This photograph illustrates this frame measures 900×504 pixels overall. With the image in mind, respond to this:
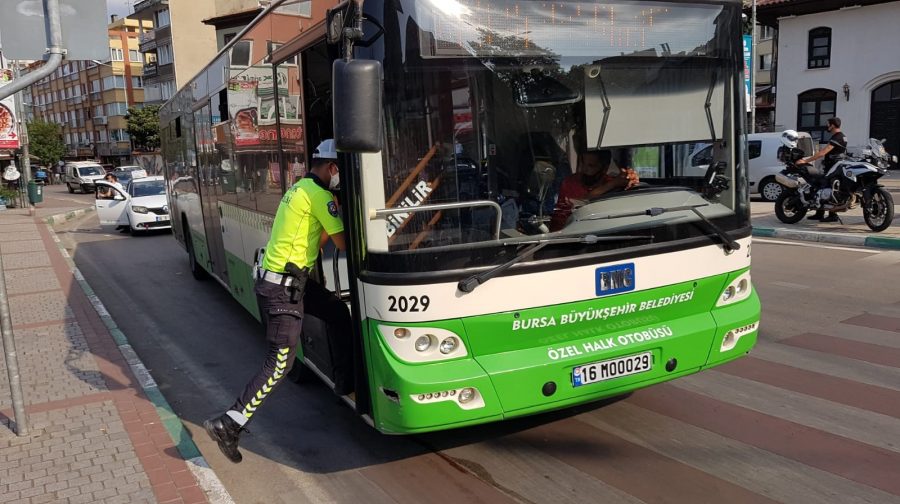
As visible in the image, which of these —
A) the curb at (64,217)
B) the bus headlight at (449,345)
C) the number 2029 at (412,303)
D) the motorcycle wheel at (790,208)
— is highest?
the number 2029 at (412,303)

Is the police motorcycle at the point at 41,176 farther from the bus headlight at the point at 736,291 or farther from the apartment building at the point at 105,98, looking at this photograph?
the bus headlight at the point at 736,291

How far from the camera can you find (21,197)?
108 ft

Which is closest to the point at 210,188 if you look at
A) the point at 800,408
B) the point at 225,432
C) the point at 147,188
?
the point at 225,432

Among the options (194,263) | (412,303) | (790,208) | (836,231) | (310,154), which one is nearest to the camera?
(412,303)

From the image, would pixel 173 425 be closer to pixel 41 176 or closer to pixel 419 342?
pixel 419 342

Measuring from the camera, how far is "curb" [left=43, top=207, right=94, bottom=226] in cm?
2519

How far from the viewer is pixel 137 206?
1880 cm

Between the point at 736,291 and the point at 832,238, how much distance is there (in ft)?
28.5

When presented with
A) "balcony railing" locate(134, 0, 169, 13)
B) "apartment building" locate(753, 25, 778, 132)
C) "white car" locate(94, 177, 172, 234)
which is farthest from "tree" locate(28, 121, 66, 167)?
"apartment building" locate(753, 25, 778, 132)

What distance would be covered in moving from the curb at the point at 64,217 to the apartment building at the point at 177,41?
97.5 feet

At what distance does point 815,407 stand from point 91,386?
5722 mm

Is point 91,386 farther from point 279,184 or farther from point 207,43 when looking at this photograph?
point 207,43

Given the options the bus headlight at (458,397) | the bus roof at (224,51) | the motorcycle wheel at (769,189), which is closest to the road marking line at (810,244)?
the motorcycle wheel at (769,189)

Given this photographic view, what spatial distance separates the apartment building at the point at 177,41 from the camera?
58969 millimetres
